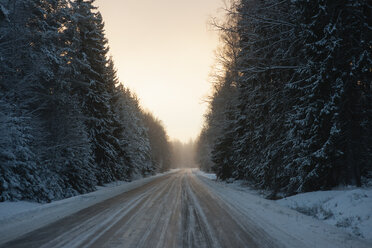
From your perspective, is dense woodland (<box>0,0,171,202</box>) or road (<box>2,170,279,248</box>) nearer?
road (<box>2,170,279,248</box>)

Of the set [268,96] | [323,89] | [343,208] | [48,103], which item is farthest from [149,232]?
[48,103]

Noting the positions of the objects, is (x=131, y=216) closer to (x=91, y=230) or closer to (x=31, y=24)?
(x=91, y=230)

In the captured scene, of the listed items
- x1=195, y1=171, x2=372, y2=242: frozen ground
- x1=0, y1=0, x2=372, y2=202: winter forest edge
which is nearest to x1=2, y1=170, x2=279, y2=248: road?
x1=195, y1=171, x2=372, y2=242: frozen ground

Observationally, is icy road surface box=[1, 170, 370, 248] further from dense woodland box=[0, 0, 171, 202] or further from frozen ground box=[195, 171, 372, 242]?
dense woodland box=[0, 0, 171, 202]

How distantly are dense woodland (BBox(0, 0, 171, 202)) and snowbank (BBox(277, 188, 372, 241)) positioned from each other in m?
10.7

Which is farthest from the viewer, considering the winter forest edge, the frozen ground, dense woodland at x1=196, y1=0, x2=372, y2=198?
the winter forest edge

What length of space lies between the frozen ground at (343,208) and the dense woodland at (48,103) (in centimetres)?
1068

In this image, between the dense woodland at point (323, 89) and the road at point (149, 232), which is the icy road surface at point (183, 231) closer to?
the road at point (149, 232)

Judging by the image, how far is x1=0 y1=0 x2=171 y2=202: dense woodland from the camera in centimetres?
996

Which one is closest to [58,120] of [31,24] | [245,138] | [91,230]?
[31,24]

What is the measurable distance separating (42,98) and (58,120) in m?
1.46

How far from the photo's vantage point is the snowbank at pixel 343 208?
18.1ft

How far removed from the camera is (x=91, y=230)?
213 inches

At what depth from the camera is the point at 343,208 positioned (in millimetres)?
6559
